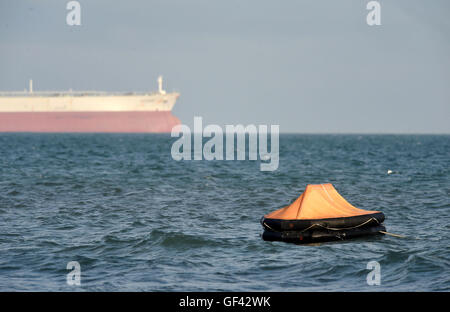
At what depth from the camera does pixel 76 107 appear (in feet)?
628

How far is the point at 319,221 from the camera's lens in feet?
57.2

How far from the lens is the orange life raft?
17.5 metres

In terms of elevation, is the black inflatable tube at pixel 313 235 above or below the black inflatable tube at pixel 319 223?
below

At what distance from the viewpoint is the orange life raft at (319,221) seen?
17.5 m

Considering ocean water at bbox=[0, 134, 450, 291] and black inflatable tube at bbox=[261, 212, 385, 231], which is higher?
black inflatable tube at bbox=[261, 212, 385, 231]

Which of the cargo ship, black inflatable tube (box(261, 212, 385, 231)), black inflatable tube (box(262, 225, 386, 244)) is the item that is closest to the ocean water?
black inflatable tube (box(262, 225, 386, 244))

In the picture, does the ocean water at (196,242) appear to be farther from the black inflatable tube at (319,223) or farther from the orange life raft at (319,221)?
the black inflatable tube at (319,223)

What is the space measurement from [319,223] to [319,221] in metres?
0.06

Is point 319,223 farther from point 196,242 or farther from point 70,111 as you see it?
point 70,111

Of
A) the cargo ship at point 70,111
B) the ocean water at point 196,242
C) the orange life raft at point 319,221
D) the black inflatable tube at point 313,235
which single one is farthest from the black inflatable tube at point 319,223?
the cargo ship at point 70,111

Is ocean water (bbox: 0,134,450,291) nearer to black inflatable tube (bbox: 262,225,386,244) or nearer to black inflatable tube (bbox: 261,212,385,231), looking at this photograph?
black inflatable tube (bbox: 262,225,386,244)
